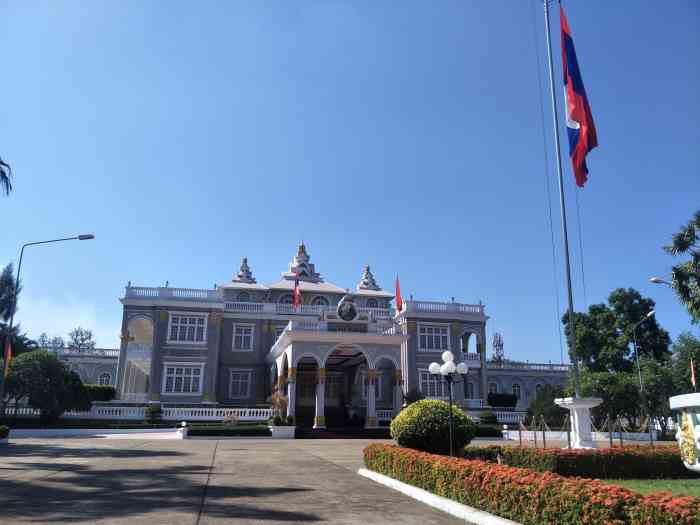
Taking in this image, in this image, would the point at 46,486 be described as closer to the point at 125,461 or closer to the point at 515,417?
the point at 125,461

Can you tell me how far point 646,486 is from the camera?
11375 mm

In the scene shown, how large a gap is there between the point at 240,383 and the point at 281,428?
12270 millimetres

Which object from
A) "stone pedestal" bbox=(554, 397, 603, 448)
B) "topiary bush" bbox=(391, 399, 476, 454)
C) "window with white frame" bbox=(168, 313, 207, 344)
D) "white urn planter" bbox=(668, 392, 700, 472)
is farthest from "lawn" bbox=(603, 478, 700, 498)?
"window with white frame" bbox=(168, 313, 207, 344)

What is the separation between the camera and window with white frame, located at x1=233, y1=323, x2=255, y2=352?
140ft

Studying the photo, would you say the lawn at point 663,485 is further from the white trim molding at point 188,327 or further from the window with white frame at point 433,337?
the white trim molding at point 188,327

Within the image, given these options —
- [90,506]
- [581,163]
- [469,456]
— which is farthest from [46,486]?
[581,163]

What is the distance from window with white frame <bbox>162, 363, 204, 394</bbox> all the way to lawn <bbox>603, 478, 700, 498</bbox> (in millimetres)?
32175

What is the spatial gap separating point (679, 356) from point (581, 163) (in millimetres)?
27452

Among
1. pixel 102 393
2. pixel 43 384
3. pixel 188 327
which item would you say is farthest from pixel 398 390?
pixel 43 384

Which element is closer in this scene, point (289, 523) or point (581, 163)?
point (289, 523)

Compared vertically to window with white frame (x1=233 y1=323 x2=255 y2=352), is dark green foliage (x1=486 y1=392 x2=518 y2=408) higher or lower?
lower

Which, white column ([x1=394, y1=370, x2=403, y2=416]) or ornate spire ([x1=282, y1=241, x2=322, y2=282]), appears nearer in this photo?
white column ([x1=394, y1=370, x2=403, y2=416])

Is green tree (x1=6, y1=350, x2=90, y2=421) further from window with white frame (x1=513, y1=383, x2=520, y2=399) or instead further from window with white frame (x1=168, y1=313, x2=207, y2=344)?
window with white frame (x1=513, y1=383, x2=520, y2=399)

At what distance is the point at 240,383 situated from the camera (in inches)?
1651
